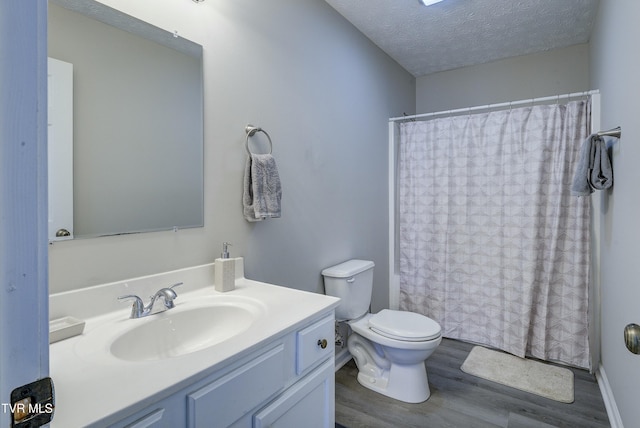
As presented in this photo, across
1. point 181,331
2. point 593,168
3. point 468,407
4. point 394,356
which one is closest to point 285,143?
point 181,331

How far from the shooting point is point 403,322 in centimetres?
213

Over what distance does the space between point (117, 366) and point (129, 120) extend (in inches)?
33.4

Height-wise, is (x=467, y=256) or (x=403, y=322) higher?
(x=467, y=256)

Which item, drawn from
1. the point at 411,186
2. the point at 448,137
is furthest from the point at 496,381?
the point at 448,137

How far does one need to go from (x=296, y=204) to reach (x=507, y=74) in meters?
2.52

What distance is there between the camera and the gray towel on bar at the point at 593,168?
5.91 ft

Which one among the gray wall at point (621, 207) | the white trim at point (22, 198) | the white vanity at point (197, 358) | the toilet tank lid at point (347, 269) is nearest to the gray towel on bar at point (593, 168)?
the gray wall at point (621, 207)

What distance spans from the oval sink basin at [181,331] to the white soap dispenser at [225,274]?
6.0 inches

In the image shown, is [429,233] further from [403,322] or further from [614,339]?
[614,339]

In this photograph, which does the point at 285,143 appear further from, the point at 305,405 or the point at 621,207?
the point at 621,207

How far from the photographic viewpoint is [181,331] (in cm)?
119

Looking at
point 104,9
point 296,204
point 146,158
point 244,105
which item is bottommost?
point 296,204

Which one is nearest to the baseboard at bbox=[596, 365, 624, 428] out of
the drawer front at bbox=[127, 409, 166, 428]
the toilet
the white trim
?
the toilet

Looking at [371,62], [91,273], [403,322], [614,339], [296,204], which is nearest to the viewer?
[91,273]
